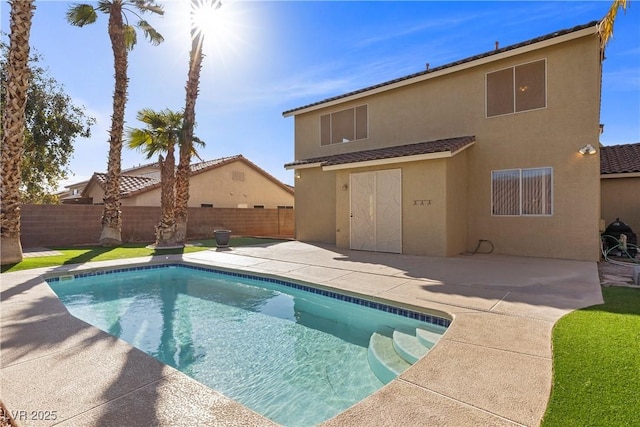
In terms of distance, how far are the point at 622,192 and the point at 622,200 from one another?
351mm

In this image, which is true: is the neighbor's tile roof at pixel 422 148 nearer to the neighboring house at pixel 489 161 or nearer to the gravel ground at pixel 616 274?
the neighboring house at pixel 489 161

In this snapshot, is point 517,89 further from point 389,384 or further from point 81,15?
point 81,15

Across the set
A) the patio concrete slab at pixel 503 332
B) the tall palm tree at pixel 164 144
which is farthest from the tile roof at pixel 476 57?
the patio concrete slab at pixel 503 332

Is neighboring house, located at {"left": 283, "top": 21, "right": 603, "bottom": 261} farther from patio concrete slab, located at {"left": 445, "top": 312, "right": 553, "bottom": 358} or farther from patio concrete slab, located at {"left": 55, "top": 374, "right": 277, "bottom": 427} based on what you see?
patio concrete slab, located at {"left": 55, "top": 374, "right": 277, "bottom": 427}

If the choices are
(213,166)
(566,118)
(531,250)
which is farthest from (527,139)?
(213,166)

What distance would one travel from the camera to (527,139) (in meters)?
12.4

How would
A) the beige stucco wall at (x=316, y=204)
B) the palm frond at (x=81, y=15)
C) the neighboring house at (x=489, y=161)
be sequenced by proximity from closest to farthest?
the neighboring house at (x=489, y=161) → the palm frond at (x=81, y=15) → the beige stucco wall at (x=316, y=204)

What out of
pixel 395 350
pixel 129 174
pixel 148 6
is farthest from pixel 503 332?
pixel 129 174

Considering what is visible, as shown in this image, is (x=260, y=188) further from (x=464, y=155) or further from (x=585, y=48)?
(x=585, y=48)

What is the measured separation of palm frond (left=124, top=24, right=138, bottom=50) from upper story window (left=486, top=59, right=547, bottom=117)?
1770 cm

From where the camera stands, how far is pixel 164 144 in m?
16.2

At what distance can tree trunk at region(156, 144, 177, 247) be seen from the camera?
53.8ft

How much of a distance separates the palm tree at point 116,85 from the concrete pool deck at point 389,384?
9375 mm

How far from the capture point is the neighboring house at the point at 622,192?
46.6ft
